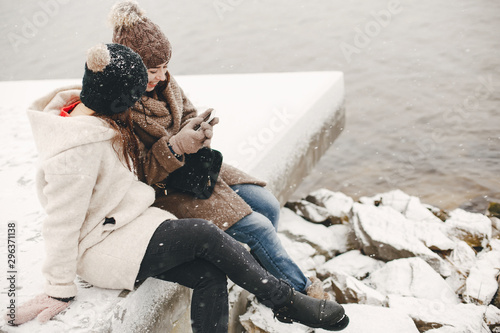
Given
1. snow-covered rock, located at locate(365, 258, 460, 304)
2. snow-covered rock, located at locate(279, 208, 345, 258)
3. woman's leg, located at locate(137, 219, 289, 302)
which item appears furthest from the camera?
snow-covered rock, located at locate(279, 208, 345, 258)

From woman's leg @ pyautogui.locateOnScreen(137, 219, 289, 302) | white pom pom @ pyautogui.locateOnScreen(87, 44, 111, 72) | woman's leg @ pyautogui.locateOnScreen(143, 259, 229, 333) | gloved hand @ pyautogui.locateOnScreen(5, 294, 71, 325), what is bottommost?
woman's leg @ pyautogui.locateOnScreen(143, 259, 229, 333)

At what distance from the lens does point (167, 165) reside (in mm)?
1862

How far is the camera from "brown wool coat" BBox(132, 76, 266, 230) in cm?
189

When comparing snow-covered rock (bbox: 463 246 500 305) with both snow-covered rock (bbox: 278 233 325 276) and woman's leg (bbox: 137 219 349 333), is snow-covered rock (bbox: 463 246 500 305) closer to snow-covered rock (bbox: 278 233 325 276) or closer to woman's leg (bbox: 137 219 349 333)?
snow-covered rock (bbox: 278 233 325 276)

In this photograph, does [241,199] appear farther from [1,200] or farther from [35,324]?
[1,200]

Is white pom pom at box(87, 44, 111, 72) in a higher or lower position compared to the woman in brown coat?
higher

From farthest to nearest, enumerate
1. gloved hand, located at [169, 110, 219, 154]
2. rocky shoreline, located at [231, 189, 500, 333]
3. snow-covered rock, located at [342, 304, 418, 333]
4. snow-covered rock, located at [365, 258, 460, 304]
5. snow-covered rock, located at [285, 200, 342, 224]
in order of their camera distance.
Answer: snow-covered rock, located at [285, 200, 342, 224] → snow-covered rock, located at [365, 258, 460, 304] → rocky shoreline, located at [231, 189, 500, 333] → snow-covered rock, located at [342, 304, 418, 333] → gloved hand, located at [169, 110, 219, 154]

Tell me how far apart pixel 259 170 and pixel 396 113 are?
3.75 metres

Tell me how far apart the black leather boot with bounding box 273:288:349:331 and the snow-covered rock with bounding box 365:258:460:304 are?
0.83m

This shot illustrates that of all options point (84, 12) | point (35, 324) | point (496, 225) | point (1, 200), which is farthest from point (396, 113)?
point (84, 12)

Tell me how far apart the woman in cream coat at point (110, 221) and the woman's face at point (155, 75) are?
292 millimetres

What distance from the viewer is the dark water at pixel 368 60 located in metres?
4.95

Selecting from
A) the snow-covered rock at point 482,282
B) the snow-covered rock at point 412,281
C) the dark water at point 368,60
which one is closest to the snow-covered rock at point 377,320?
the snow-covered rock at point 412,281

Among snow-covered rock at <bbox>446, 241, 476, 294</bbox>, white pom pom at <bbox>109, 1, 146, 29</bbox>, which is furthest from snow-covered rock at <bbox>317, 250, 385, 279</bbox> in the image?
white pom pom at <bbox>109, 1, 146, 29</bbox>
